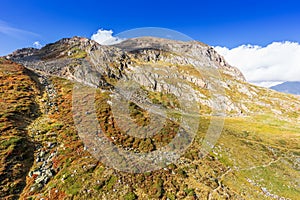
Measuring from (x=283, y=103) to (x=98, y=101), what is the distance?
650ft

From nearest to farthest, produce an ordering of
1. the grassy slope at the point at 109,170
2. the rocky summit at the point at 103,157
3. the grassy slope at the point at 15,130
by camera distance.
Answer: the grassy slope at the point at 15,130, the grassy slope at the point at 109,170, the rocky summit at the point at 103,157

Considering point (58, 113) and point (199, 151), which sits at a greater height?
point (58, 113)

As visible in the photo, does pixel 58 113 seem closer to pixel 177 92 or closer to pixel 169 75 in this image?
pixel 177 92

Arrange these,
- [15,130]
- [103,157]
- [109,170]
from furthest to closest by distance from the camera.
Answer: [15,130], [103,157], [109,170]

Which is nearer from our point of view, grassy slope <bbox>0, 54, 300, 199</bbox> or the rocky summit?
grassy slope <bbox>0, 54, 300, 199</bbox>

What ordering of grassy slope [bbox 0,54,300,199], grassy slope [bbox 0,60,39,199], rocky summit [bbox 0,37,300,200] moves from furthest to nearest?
rocky summit [bbox 0,37,300,200] < grassy slope [bbox 0,54,300,199] < grassy slope [bbox 0,60,39,199]

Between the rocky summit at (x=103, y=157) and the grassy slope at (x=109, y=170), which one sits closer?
the grassy slope at (x=109, y=170)

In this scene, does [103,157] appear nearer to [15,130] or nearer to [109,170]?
[109,170]

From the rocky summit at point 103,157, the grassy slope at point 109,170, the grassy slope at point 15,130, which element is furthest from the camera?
the rocky summit at point 103,157

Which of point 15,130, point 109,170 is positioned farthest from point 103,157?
point 15,130

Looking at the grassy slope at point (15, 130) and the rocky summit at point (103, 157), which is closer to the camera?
the grassy slope at point (15, 130)

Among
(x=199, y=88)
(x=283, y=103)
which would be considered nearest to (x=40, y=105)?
(x=199, y=88)

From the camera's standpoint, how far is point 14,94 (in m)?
36.8

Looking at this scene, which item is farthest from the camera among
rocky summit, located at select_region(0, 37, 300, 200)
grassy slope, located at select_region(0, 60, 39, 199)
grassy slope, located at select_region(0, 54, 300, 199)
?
rocky summit, located at select_region(0, 37, 300, 200)
